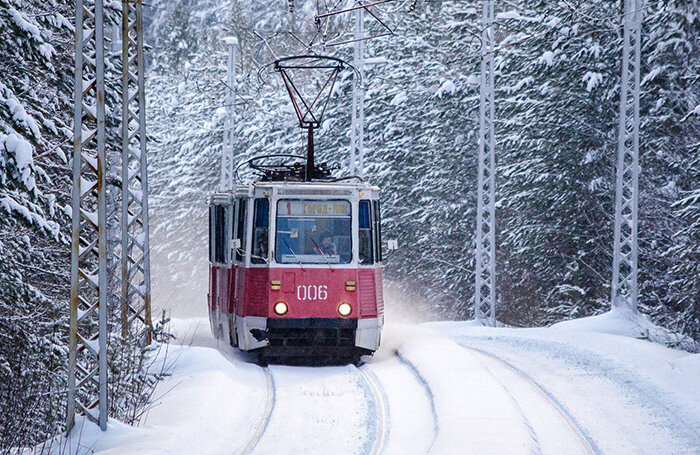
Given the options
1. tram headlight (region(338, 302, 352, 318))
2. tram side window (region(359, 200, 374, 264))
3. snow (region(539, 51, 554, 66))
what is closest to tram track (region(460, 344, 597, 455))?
tram headlight (region(338, 302, 352, 318))

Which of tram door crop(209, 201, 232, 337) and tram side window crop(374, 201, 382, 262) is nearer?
tram side window crop(374, 201, 382, 262)

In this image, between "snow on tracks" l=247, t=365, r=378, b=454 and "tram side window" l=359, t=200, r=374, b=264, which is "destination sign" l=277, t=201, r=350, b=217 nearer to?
"tram side window" l=359, t=200, r=374, b=264

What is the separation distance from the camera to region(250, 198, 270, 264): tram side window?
57.2 feet

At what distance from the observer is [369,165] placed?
151 feet

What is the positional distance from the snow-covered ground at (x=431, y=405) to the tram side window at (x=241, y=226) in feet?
5.45

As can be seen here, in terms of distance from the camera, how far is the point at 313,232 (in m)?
17.5

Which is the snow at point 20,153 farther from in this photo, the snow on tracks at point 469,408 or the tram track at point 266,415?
the snow on tracks at point 469,408

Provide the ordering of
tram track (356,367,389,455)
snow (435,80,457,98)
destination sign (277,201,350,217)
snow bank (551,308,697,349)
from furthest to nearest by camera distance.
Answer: snow (435,80,457,98) < snow bank (551,308,697,349) < destination sign (277,201,350,217) < tram track (356,367,389,455)

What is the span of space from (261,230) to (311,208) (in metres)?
0.85

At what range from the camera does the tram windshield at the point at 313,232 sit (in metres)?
17.4

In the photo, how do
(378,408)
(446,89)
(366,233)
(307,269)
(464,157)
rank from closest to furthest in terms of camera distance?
(378,408)
(307,269)
(366,233)
(446,89)
(464,157)

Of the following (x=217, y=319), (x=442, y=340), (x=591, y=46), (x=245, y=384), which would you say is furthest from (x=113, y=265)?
(x=591, y=46)

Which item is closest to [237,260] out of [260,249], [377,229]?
[260,249]

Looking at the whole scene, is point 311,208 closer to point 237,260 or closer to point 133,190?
point 237,260
